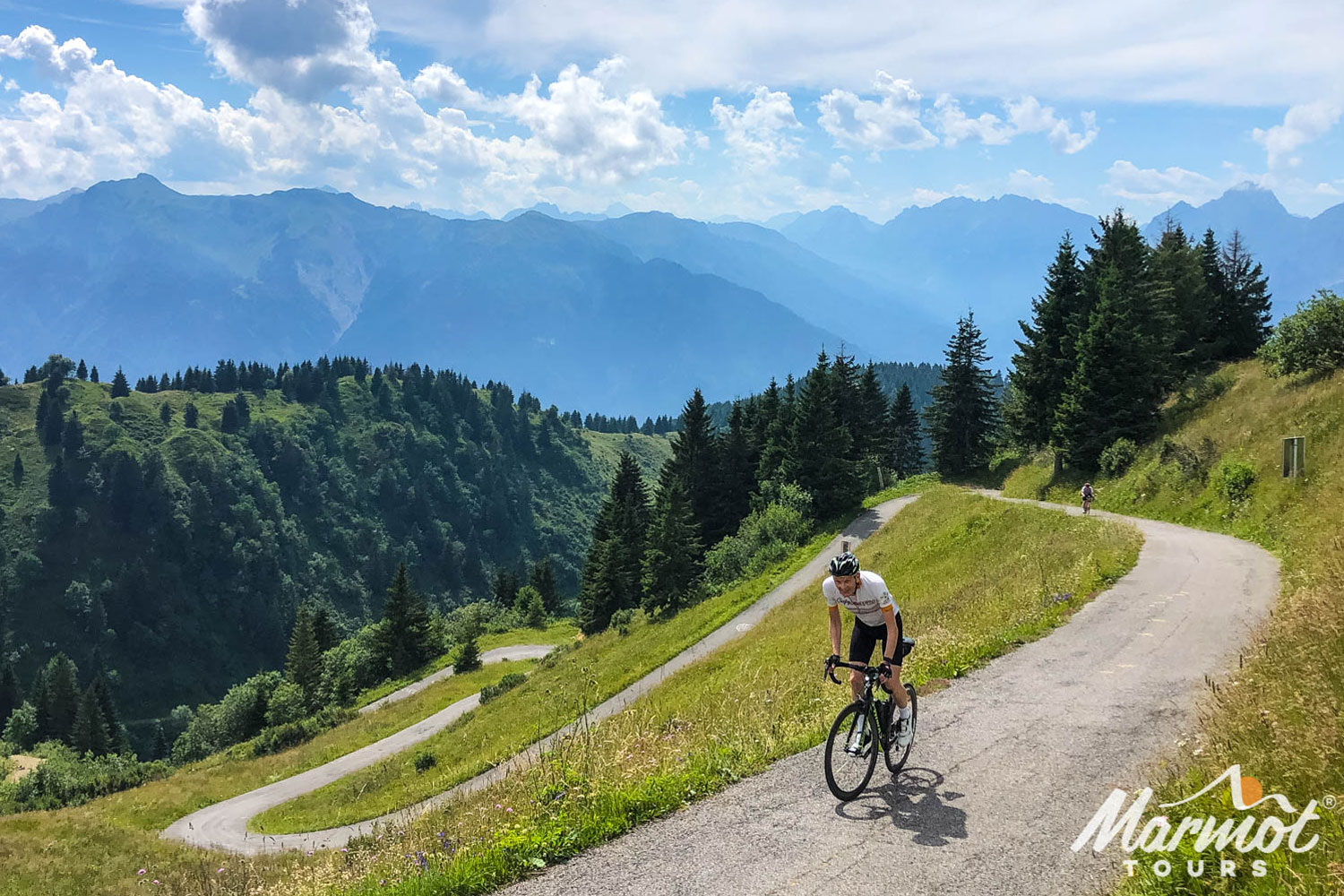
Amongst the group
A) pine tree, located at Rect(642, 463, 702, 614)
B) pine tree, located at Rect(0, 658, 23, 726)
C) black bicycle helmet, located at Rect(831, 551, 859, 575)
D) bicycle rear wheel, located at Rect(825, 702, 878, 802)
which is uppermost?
black bicycle helmet, located at Rect(831, 551, 859, 575)

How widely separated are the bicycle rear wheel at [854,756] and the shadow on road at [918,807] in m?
0.19

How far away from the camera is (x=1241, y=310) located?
5294cm

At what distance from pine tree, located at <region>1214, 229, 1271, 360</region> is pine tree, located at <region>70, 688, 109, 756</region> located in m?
127

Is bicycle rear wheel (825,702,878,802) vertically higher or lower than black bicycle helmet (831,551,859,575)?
lower

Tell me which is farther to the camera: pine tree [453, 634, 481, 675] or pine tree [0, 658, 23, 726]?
pine tree [0, 658, 23, 726]

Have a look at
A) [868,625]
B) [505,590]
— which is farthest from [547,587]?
[868,625]

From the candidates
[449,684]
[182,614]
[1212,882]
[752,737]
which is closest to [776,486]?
[449,684]

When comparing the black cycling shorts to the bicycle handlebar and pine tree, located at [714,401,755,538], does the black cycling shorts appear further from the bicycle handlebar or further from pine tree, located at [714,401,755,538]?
pine tree, located at [714,401,755,538]

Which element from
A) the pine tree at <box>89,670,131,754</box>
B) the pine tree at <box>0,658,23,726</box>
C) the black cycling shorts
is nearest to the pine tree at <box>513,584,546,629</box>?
the pine tree at <box>89,670,131,754</box>

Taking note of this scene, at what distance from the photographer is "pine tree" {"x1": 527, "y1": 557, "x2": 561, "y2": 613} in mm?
99875

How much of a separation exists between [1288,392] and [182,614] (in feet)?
757

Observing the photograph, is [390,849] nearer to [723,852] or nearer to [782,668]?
[723,852]

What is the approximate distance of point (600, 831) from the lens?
7.74 metres

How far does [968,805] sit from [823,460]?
159ft
